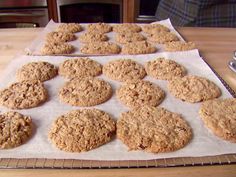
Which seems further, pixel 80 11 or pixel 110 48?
pixel 80 11

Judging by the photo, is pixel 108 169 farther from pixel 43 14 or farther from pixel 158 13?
pixel 43 14

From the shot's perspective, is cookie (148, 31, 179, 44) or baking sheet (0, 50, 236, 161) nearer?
baking sheet (0, 50, 236, 161)

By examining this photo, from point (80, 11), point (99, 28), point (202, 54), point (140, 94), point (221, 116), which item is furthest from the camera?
point (80, 11)

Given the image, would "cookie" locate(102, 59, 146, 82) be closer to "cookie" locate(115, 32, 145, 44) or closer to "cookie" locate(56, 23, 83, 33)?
"cookie" locate(115, 32, 145, 44)

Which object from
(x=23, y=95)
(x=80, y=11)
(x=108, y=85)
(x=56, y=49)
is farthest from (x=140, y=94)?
(x=80, y=11)

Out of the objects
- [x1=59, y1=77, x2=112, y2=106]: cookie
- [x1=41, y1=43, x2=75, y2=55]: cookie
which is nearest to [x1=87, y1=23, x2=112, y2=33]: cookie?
[x1=41, y1=43, x2=75, y2=55]: cookie

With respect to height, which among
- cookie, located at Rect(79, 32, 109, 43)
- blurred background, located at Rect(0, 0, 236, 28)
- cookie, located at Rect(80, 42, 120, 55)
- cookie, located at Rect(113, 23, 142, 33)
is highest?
cookie, located at Rect(113, 23, 142, 33)

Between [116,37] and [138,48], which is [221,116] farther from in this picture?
[116,37]
